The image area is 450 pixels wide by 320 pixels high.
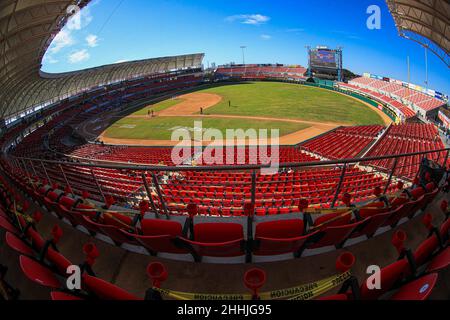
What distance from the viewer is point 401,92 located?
2151 inches

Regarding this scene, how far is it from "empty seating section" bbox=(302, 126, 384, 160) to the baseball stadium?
0.23 meters

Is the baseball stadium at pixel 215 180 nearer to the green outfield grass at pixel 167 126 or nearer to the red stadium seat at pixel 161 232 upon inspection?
the red stadium seat at pixel 161 232

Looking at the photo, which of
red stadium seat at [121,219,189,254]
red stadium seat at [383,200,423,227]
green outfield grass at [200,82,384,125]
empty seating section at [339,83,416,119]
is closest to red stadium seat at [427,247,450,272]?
red stadium seat at [383,200,423,227]

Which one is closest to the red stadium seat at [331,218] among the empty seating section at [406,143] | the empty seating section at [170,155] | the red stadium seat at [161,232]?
the red stadium seat at [161,232]

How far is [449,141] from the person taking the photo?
819 inches

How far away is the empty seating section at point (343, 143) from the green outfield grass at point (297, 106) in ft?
23.9

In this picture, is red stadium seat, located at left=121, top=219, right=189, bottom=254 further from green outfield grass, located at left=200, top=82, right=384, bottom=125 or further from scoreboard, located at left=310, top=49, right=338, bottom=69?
scoreboard, located at left=310, top=49, right=338, bottom=69

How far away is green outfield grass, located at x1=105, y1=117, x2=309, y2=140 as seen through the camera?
32.5m

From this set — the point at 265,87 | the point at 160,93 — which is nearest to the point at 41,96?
the point at 160,93

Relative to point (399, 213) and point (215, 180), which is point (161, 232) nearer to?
point (399, 213)

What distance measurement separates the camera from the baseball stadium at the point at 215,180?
3.22 m

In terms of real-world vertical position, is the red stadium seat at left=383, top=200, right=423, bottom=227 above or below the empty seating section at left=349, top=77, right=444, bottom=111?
below
